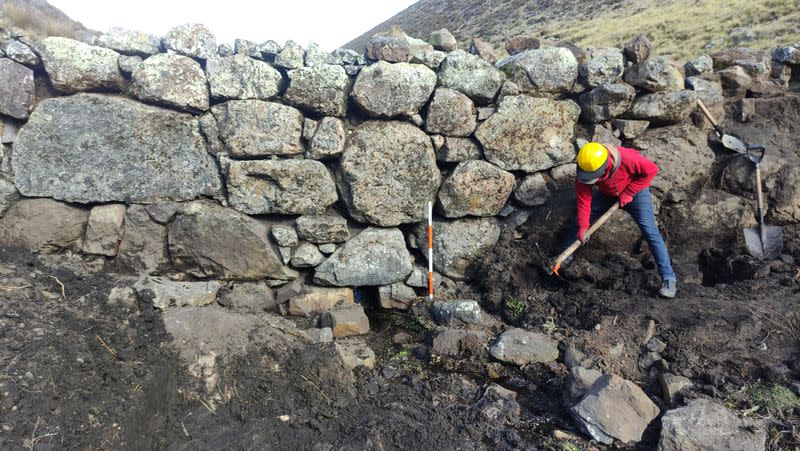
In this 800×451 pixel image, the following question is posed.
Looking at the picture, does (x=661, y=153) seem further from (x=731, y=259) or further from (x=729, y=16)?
(x=729, y=16)

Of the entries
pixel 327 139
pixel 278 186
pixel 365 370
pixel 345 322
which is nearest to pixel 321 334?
pixel 345 322

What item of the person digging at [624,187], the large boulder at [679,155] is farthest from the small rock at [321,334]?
the large boulder at [679,155]

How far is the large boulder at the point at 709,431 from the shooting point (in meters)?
2.90

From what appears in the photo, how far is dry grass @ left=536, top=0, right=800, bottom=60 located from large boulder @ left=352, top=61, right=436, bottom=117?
936 cm

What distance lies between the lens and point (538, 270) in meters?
5.32

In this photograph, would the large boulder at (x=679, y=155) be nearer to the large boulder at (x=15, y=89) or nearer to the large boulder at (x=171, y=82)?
the large boulder at (x=171, y=82)

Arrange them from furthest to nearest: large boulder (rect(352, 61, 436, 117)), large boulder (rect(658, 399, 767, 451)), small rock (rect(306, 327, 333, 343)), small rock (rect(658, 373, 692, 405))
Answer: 1. large boulder (rect(352, 61, 436, 117))
2. small rock (rect(306, 327, 333, 343))
3. small rock (rect(658, 373, 692, 405))
4. large boulder (rect(658, 399, 767, 451))

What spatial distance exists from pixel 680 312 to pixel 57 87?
20.5ft

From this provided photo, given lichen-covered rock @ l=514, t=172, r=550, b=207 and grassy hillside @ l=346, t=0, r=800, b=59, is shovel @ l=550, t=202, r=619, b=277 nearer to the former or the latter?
lichen-covered rock @ l=514, t=172, r=550, b=207

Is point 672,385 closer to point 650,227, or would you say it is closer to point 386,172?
point 650,227

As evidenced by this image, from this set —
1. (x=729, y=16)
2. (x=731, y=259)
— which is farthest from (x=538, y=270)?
(x=729, y=16)

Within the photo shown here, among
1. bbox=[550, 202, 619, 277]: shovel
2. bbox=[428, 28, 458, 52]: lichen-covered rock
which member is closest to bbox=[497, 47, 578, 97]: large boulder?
bbox=[428, 28, 458, 52]: lichen-covered rock

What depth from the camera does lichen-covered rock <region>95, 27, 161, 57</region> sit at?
189 inches

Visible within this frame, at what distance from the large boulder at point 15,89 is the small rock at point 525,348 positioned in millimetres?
5038
